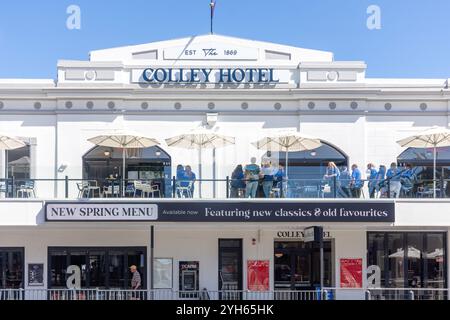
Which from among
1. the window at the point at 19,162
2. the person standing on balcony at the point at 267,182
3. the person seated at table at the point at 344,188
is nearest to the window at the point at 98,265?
the window at the point at 19,162

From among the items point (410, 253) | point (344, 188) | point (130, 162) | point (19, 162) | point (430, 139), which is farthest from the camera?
point (130, 162)

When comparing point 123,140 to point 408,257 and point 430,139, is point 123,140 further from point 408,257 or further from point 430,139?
point 408,257

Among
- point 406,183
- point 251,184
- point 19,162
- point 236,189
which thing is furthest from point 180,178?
point 406,183

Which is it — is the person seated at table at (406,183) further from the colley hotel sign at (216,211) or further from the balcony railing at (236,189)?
the colley hotel sign at (216,211)

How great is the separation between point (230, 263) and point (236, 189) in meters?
3.24

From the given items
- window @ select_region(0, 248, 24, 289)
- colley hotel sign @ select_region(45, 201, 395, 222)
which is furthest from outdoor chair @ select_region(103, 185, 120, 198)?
window @ select_region(0, 248, 24, 289)

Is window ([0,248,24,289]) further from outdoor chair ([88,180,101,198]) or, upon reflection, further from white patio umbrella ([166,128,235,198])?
white patio umbrella ([166,128,235,198])

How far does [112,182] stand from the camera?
20594 mm

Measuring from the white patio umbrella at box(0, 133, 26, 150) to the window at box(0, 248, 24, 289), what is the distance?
3511 millimetres

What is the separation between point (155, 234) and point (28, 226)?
4.23 metres

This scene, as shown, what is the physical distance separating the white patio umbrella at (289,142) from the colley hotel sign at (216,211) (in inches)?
105

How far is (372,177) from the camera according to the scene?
21344 millimetres

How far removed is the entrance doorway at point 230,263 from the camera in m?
22.4
